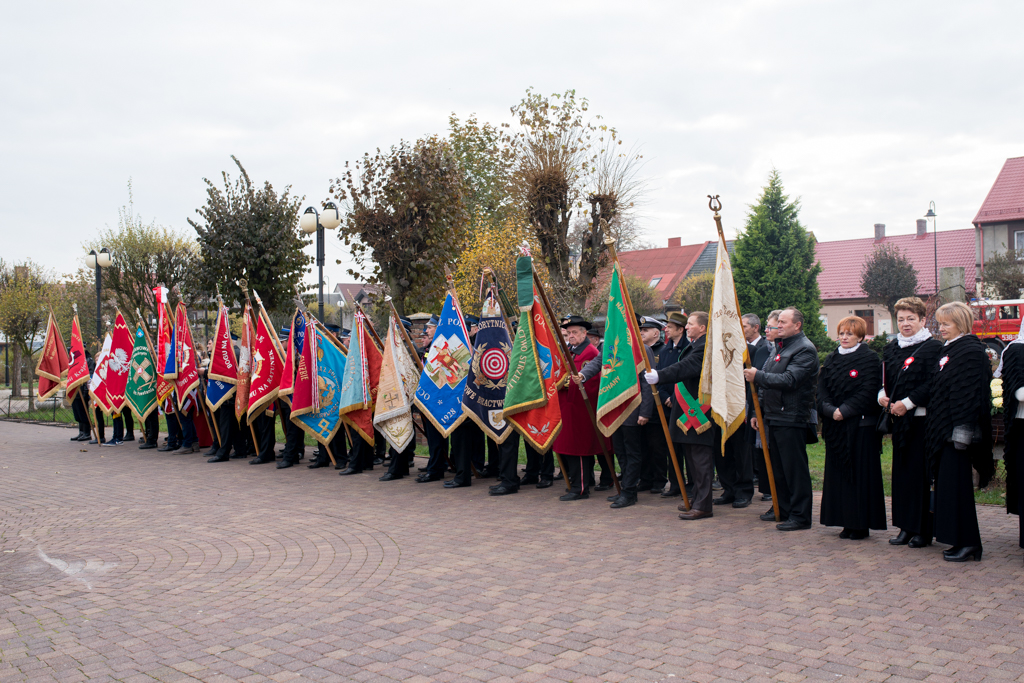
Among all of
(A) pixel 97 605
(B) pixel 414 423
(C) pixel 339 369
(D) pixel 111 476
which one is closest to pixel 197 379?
(D) pixel 111 476

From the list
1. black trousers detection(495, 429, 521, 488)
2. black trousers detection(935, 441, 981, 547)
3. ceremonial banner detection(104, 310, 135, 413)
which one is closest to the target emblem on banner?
black trousers detection(495, 429, 521, 488)

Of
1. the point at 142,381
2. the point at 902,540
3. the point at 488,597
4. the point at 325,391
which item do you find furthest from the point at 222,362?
the point at 902,540

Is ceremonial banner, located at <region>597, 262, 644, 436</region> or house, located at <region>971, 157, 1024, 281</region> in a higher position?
house, located at <region>971, 157, 1024, 281</region>

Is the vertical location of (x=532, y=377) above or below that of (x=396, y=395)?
above

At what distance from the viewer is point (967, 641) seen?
4.24 metres

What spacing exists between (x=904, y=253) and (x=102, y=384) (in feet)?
129

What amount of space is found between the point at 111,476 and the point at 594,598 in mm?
8678

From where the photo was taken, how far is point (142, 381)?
14414mm

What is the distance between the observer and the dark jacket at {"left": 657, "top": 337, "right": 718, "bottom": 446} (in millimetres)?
7438

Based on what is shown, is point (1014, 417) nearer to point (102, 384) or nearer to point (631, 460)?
point (631, 460)

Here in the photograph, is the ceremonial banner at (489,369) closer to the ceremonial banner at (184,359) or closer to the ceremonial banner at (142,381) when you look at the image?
the ceremonial banner at (184,359)

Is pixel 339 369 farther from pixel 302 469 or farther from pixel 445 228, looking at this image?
pixel 445 228

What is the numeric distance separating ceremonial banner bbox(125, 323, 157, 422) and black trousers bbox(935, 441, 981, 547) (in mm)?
12730

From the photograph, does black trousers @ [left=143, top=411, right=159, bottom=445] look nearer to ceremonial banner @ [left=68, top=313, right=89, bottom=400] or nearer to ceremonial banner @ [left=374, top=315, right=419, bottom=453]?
ceremonial banner @ [left=68, top=313, right=89, bottom=400]
